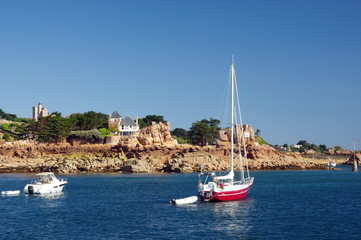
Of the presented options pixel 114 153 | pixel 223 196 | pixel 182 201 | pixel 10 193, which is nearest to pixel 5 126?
pixel 114 153

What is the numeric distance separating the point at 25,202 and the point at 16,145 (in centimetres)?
7500

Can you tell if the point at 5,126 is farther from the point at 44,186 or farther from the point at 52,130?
the point at 44,186

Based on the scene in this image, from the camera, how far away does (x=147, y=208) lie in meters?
51.8

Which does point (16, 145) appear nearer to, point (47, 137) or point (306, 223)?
point (47, 137)

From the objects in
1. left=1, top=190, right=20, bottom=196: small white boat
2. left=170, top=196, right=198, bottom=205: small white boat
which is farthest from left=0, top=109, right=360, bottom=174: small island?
left=170, top=196, right=198, bottom=205: small white boat

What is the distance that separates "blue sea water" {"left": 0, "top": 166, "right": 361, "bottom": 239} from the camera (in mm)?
37875

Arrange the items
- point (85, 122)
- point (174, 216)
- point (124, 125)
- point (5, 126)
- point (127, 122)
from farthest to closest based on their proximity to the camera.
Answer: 1. point (5, 126)
2. point (127, 122)
3. point (124, 125)
4. point (85, 122)
5. point (174, 216)

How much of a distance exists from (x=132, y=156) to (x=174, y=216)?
75.8 meters

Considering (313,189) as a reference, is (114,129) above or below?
above

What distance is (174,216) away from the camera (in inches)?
→ 1811

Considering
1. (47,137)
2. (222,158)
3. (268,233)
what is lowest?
(268,233)

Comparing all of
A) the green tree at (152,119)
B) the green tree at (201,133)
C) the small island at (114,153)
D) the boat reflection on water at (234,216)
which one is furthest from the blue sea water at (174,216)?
the green tree at (152,119)

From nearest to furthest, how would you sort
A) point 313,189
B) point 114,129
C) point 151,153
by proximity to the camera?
point 313,189 → point 151,153 → point 114,129

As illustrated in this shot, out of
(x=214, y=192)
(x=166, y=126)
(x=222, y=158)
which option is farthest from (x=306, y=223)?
(x=166, y=126)
